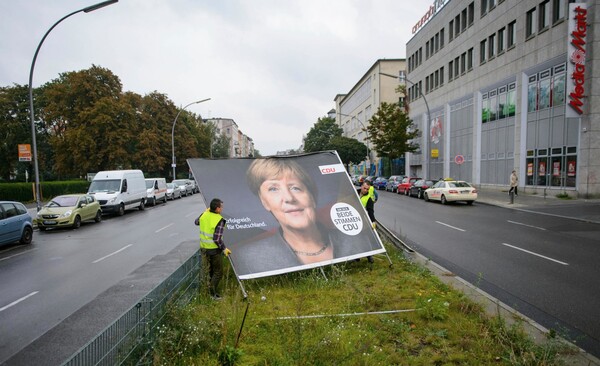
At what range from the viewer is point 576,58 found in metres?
21.3

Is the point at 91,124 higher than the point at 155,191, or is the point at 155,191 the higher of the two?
the point at 91,124

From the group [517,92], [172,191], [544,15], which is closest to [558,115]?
[517,92]

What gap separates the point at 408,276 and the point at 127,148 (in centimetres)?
4563

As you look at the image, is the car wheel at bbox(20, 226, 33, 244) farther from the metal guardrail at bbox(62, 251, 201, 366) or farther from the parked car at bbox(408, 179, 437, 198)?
the parked car at bbox(408, 179, 437, 198)

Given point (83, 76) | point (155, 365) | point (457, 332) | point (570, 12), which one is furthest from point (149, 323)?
point (83, 76)

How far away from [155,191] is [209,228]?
2483cm

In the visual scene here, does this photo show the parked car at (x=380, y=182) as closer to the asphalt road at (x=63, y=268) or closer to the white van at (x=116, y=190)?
the white van at (x=116, y=190)

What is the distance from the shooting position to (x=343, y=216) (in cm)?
798

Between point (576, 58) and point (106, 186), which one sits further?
point (106, 186)

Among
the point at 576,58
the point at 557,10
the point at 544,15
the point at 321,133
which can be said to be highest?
the point at 544,15

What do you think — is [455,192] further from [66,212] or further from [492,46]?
[66,212]

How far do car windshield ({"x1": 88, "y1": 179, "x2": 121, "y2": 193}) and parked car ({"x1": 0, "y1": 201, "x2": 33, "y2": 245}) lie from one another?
29.5ft

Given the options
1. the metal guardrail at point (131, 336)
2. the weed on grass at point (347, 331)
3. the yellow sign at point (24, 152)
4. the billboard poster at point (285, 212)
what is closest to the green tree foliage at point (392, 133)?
the yellow sign at point (24, 152)

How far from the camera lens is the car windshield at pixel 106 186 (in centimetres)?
2234
